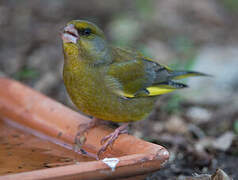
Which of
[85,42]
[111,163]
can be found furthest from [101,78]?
[111,163]

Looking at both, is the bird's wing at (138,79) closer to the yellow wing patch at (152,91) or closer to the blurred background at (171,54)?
the yellow wing patch at (152,91)

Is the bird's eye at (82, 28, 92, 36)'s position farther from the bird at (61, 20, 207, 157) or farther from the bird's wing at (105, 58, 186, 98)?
the bird's wing at (105, 58, 186, 98)

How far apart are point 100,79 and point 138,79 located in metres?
0.47

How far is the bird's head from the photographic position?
338 cm

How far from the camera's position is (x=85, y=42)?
3.49 meters

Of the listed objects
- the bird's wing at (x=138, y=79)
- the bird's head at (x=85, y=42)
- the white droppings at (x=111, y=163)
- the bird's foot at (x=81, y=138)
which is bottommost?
the bird's foot at (x=81, y=138)

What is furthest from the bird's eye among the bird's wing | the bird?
the bird's wing

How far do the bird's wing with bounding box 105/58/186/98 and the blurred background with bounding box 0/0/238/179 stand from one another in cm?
58

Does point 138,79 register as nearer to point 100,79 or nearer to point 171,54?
point 100,79

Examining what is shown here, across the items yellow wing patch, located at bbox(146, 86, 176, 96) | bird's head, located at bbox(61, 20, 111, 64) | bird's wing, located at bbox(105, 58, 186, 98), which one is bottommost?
yellow wing patch, located at bbox(146, 86, 176, 96)

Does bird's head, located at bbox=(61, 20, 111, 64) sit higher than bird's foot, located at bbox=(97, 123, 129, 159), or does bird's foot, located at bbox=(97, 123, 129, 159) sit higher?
bird's head, located at bbox=(61, 20, 111, 64)

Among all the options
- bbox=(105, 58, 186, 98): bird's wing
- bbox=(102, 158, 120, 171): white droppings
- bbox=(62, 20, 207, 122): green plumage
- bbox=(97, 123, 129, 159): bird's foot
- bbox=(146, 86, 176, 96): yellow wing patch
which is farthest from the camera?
bbox=(146, 86, 176, 96): yellow wing patch

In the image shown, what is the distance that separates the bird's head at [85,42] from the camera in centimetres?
338

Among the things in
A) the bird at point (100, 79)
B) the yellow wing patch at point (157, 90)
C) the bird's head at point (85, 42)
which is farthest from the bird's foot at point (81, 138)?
the yellow wing patch at point (157, 90)
